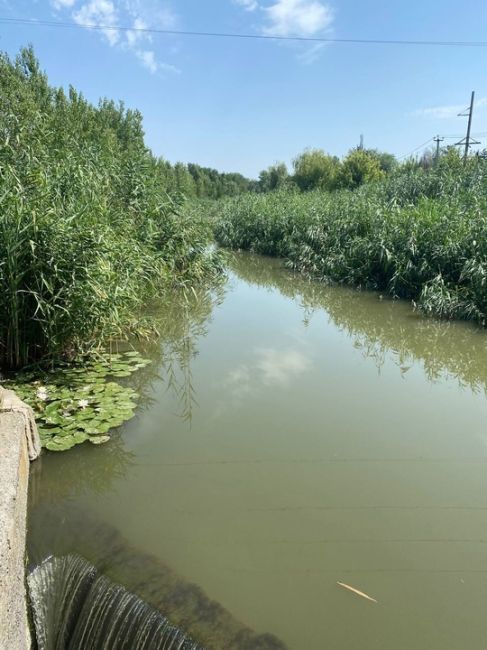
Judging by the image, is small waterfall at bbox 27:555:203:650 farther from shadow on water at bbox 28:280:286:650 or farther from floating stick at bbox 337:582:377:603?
floating stick at bbox 337:582:377:603

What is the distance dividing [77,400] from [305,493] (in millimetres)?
2061

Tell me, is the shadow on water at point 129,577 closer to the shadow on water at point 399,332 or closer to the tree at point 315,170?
Result: the shadow on water at point 399,332

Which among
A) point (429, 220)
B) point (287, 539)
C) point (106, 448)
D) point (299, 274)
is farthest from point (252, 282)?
point (287, 539)

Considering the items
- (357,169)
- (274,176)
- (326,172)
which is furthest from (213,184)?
(357,169)

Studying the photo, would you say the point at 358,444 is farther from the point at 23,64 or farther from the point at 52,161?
the point at 23,64

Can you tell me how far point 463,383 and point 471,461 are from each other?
1.85m

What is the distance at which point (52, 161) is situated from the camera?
5.63 metres

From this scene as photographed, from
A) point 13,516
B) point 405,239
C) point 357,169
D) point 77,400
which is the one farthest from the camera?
point 357,169

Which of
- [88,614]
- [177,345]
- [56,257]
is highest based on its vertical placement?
[56,257]

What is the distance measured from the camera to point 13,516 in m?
2.18

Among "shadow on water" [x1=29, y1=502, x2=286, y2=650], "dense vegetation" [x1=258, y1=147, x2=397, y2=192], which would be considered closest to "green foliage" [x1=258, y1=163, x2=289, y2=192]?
"dense vegetation" [x1=258, y1=147, x2=397, y2=192]

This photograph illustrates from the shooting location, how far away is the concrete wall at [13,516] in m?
1.91

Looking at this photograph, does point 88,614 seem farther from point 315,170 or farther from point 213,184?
point 213,184

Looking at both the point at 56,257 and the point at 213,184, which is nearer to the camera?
the point at 56,257
